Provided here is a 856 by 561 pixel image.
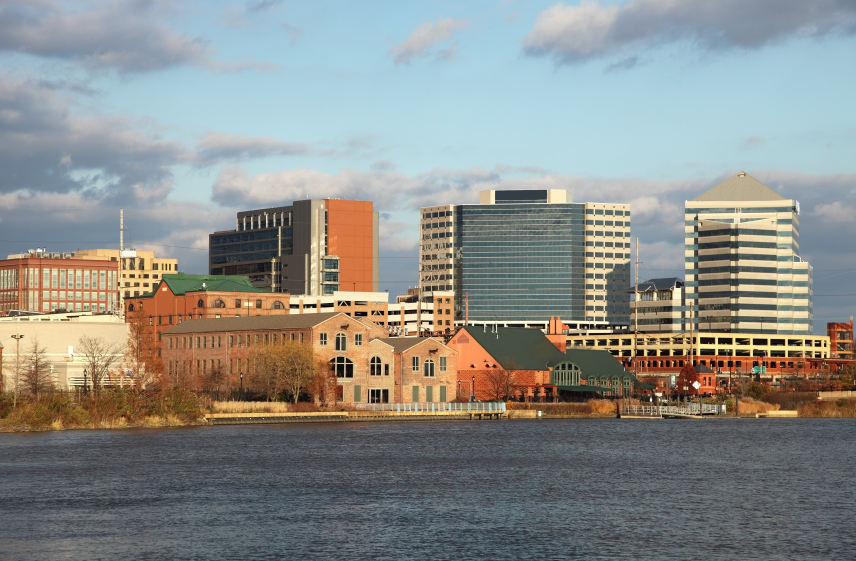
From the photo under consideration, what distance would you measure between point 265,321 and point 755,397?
7872 cm

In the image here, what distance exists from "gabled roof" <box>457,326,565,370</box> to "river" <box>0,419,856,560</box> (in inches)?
1956

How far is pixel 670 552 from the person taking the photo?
44000 millimetres

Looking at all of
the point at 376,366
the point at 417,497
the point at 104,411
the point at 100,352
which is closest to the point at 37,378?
the point at 104,411

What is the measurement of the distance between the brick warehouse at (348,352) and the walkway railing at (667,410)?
76.2ft

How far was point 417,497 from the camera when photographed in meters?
58.7

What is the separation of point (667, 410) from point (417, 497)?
292 ft

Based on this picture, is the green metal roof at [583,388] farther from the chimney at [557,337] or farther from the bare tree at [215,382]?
the bare tree at [215,382]

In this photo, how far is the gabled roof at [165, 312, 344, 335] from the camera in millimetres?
130750

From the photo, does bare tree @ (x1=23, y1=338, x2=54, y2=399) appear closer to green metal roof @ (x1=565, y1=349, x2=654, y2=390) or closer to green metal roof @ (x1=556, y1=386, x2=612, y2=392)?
green metal roof @ (x1=556, y1=386, x2=612, y2=392)

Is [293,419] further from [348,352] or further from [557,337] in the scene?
[557,337]

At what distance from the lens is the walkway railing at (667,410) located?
461 feet

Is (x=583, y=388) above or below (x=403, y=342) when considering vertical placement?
below

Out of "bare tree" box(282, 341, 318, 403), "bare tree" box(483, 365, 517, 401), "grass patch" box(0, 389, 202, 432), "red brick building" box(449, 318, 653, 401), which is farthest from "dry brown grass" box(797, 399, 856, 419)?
"grass patch" box(0, 389, 202, 432)

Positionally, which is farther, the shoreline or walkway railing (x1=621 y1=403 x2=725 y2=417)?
walkway railing (x1=621 y1=403 x2=725 y2=417)
